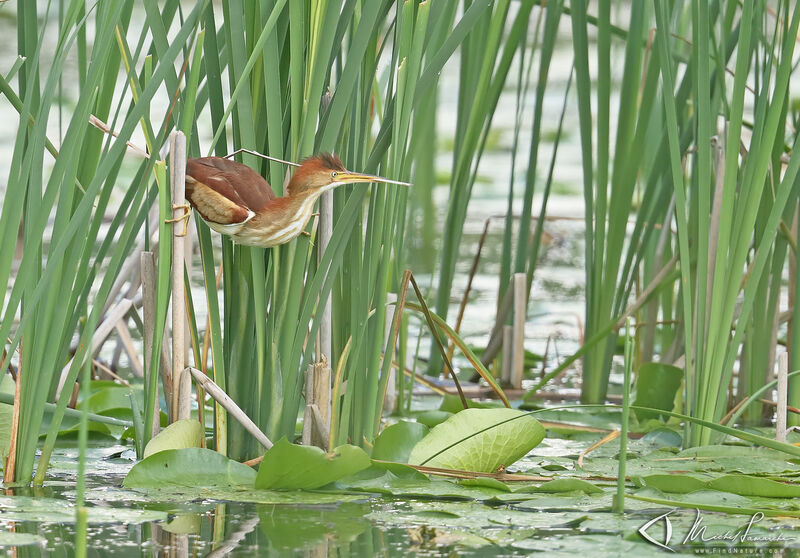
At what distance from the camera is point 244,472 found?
1874mm

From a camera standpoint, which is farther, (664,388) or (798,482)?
(664,388)

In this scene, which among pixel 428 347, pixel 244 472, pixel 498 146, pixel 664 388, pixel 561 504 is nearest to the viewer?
pixel 561 504

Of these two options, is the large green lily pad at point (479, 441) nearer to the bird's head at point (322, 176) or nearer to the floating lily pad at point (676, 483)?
the floating lily pad at point (676, 483)

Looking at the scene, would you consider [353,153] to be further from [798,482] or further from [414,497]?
[798,482]

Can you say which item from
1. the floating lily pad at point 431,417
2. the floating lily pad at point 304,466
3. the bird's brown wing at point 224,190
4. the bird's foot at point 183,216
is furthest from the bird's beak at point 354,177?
the floating lily pad at point 431,417

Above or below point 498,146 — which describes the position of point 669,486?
below

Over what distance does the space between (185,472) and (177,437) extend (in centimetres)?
8

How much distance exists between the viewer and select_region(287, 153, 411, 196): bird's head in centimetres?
178

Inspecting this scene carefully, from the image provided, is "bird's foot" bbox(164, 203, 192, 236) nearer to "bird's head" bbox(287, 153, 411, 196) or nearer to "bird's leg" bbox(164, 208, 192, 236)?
"bird's leg" bbox(164, 208, 192, 236)

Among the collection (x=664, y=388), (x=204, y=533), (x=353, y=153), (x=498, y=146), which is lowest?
(x=204, y=533)

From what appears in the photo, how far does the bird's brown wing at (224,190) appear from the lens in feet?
5.84

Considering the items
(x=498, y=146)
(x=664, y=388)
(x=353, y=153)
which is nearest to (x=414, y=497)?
(x=353, y=153)

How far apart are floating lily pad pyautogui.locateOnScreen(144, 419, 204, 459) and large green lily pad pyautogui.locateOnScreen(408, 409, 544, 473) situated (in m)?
0.39

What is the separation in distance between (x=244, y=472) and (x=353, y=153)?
0.60 m
